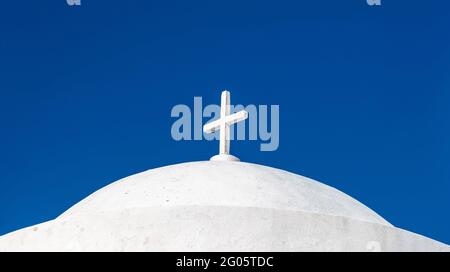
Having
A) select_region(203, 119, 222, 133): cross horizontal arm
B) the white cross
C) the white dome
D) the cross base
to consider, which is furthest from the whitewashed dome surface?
select_region(203, 119, 222, 133): cross horizontal arm

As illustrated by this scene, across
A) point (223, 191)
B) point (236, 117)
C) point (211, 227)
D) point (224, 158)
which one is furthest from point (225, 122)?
point (211, 227)

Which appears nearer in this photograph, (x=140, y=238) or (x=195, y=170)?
(x=140, y=238)

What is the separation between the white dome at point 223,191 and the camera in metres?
7.27

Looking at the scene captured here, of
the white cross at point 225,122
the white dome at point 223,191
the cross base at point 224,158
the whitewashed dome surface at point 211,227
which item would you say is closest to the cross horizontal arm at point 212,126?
the white cross at point 225,122

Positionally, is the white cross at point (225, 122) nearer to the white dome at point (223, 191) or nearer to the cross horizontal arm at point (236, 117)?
the cross horizontal arm at point (236, 117)

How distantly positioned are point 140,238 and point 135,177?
2.20 m

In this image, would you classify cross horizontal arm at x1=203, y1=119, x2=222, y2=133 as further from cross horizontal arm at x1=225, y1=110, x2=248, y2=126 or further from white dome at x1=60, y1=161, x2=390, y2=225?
white dome at x1=60, y1=161, x2=390, y2=225

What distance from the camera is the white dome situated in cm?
727
